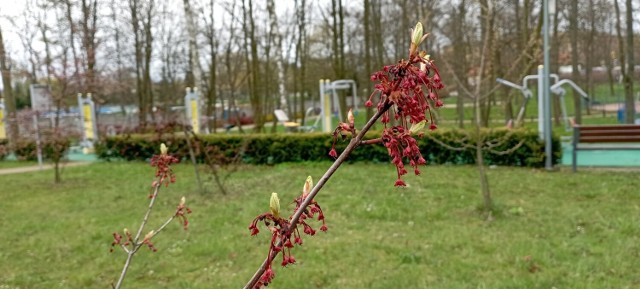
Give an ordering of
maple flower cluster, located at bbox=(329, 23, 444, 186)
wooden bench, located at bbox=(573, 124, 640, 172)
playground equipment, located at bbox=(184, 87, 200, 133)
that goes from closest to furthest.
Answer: maple flower cluster, located at bbox=(329, 23, 444, 186) < wooden bench, located at bbox=(573, 124, 640, 172) < playground equipment, located at bbox=(184, 87, 200, 133)

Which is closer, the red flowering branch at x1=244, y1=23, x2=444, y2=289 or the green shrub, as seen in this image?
the red flowering branch at x1=244, y1=23, x2=444, y2=289

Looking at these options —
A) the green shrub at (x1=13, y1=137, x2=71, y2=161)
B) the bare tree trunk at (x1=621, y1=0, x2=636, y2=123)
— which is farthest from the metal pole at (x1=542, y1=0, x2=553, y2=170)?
the green shrub at (x1=13, y1=137, x2=71, y2=161)

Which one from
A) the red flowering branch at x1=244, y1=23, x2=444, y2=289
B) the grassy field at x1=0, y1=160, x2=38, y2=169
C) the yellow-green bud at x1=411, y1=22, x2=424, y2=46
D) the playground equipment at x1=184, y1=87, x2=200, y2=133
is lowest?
the grassy field at x1=0, y1=160, x2=38, y2=169

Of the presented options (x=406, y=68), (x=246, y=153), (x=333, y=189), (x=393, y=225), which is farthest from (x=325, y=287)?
(x=246, y=153)

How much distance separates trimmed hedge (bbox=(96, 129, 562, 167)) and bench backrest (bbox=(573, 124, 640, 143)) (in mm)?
511

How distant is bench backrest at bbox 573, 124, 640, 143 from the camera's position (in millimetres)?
9281

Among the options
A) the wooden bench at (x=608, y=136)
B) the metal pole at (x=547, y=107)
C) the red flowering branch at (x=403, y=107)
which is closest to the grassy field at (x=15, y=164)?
the metal pole at (x=547, y=107)

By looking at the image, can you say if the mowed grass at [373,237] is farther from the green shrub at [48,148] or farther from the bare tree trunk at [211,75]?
the bare tree trunk at [211,75]

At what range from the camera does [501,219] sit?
19.7ft

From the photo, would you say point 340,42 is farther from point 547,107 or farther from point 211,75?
point 547,107

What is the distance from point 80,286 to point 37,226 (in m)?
2.85

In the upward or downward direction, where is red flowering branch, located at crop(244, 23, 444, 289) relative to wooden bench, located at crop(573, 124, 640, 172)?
upward

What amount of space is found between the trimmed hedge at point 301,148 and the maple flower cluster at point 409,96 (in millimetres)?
8028

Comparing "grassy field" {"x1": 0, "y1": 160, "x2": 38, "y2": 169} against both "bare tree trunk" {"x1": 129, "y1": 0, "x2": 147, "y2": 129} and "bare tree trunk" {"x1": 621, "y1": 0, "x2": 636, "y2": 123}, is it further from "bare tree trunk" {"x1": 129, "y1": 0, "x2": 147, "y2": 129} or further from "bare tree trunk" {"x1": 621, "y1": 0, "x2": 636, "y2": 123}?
"bare tree trunk" {"x1": 621, "y1": 0, "x2": 636, "y2": 123}
